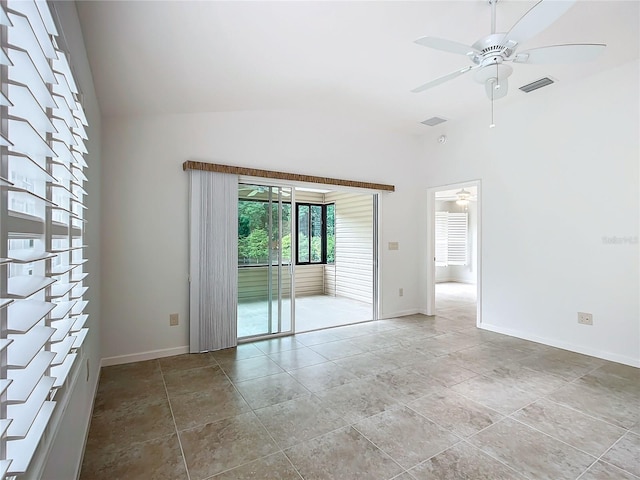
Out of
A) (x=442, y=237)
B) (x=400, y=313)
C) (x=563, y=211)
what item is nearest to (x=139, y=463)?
(x=400, y=313)

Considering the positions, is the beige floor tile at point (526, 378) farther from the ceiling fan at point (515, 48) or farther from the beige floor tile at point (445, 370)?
the ceiling fan at point (515, 48)

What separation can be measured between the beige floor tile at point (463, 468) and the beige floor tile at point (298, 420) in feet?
2.01

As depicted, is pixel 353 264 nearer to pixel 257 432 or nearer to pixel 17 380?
pixel 257 432

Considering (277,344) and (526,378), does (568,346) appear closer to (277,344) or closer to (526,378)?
(526,378)

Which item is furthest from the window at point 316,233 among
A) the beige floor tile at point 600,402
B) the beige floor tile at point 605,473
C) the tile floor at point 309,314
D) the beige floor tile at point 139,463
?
the beige floor tile at point 605,473

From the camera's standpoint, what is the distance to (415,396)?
2.66 metres

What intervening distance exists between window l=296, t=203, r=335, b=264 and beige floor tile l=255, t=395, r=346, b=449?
496cm

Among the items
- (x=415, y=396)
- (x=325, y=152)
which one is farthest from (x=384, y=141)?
(x=415, y=396)

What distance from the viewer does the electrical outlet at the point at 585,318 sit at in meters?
3.59

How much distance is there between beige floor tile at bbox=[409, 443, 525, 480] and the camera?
5.82 ft

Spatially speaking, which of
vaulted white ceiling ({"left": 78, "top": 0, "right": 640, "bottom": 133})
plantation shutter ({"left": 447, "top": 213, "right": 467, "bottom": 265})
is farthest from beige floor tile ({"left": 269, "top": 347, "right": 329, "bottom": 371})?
plantation shutter ({"left": 447, "top": 213, "right": 467, "bottom": 265})

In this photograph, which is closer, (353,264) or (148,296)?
(148,296)

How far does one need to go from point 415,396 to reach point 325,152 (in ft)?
10.6

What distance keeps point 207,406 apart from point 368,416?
1217 millimetres
